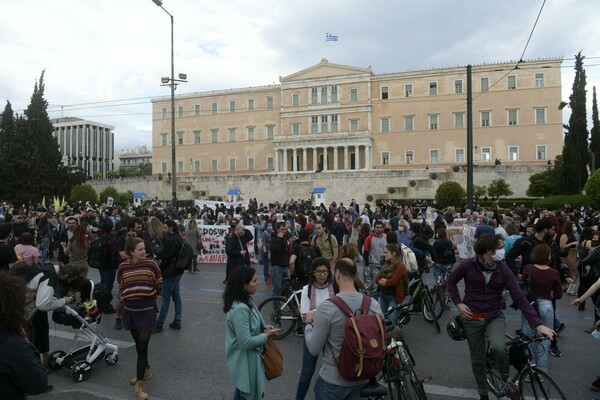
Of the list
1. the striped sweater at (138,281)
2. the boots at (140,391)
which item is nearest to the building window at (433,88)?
the striped sweater at (138,281)

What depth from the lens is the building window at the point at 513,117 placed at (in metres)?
52.8

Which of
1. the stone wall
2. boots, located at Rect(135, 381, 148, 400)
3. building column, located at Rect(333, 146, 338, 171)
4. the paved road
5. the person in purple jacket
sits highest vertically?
building column, located at Rect(333, 146, 338, 171)

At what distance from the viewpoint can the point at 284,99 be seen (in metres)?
61.2

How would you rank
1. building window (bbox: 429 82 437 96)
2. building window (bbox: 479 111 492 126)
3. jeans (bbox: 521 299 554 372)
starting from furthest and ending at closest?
building window (bbox: 429 82 437 96)
building window (bbox: 479 111 492 126)
jeans (bbox: 521 299 554 372)

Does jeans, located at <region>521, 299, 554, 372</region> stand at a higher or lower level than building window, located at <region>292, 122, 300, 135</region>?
lower

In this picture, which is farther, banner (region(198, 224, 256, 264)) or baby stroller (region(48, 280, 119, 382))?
banner (region(198, 224, 256, 264))

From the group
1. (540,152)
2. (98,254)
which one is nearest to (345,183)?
(540,152)

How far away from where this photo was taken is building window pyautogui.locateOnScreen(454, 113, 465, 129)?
54812 millimetres

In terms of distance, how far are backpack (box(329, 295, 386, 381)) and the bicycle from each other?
1.88m

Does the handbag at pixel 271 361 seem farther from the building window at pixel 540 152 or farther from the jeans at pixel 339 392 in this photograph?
the building window at pixel 540 152

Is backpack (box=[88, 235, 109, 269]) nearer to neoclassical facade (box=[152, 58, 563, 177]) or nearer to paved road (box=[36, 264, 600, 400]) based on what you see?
paved road (box=[36, 264, 600, 400])

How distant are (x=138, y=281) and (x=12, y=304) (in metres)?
2.39

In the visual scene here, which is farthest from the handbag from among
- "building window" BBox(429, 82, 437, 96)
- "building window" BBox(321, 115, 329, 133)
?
"building window" BBox(321, 115, 329, 133)

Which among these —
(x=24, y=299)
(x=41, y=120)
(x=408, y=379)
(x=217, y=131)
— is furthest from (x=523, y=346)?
(x=217, y=131)
